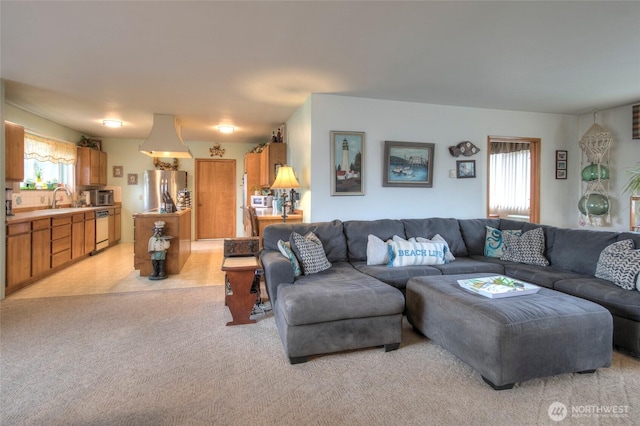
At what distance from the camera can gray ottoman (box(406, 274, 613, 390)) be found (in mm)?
1936

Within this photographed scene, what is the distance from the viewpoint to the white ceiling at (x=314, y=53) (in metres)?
2.24

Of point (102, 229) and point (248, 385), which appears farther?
point (102, 229)

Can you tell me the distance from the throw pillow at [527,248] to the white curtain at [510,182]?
103 inches

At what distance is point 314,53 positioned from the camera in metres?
2.89

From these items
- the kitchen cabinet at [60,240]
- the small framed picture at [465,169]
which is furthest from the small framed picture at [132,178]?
the small framed picture at [465,169]

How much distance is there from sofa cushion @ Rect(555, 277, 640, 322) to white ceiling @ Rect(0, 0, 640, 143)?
6.30 ft

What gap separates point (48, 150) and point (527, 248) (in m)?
7.16

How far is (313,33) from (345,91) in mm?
1501

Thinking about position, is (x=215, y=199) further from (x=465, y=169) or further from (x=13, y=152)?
(x=465, y=169)

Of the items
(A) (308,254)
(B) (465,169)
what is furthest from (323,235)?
(B) (465,169)

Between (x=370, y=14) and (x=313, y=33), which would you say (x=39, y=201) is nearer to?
(x=313, y=33)

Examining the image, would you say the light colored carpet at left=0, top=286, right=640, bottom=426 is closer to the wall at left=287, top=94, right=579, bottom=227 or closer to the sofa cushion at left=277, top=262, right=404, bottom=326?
the sofa cushion at left=277, top=262, right=404, bottom=326

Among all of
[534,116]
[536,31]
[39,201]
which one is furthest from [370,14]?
[39,201]

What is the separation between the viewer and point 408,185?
4.52 metres
